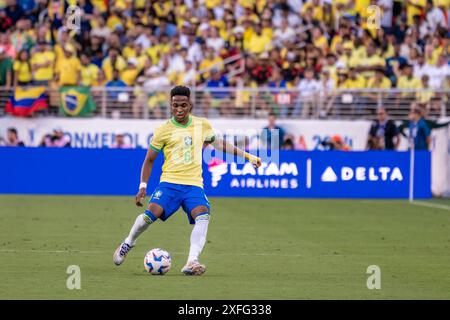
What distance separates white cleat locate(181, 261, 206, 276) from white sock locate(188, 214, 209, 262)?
0.23 feet

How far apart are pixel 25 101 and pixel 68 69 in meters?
1.36

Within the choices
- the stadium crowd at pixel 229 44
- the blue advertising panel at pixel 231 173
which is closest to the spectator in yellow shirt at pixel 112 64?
the stadium crowd at pixel 229 44

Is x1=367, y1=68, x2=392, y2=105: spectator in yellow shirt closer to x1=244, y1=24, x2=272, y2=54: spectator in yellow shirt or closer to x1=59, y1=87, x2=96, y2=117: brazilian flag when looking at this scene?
x1=244, y1=24, x2=272, y2=54: spectator in yellow shirt

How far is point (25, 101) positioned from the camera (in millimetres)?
29578

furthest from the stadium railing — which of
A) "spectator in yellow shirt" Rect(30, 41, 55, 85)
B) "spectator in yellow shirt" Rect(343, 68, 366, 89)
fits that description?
"spectator in yellow shirt" Rect(30, 41, 55, 85)

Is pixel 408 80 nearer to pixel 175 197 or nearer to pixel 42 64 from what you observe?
pixel 42 64

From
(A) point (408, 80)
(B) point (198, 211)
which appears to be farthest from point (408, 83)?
(B) point (198, 211)

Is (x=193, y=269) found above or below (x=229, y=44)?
below

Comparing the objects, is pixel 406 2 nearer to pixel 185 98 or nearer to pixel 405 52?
pixel 405 52

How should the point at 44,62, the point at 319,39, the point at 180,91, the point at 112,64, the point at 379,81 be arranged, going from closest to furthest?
1. the point at 180,91
2. the point at 379,81
3. the point at 44,62
4. the point at 112,64
5. the point at 319,39

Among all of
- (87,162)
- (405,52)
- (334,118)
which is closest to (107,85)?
(87,162)

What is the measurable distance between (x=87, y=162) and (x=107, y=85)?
11.2 ft

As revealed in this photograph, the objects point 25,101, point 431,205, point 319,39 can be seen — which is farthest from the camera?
point 319,39

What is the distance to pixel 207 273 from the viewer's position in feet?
43.7
